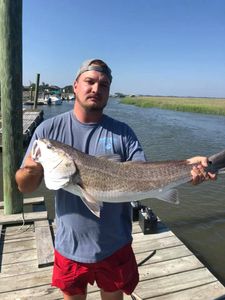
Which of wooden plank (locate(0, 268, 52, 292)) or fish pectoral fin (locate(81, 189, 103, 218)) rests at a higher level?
fish pectoral fin (locate(81, 189, 103, 218))

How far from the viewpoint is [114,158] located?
262 cm

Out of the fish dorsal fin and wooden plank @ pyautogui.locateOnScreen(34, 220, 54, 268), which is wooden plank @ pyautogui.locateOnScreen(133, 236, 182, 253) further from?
the fish dorsal fin

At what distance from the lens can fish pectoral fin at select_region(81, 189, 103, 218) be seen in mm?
2506

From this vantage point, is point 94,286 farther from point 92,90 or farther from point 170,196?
point 92,90

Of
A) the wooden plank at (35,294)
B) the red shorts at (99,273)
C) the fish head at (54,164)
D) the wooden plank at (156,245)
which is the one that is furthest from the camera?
the wooden plank at (156,245)

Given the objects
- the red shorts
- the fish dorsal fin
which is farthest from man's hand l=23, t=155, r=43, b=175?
the red shorts

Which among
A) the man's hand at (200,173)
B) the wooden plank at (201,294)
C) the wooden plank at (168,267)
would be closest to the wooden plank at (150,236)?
the wooden plank at (168,267)

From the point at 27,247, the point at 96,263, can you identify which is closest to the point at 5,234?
the point at 27,247

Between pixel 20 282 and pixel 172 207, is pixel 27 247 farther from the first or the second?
pixel 172 207

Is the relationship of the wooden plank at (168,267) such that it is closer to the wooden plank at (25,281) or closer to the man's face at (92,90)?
the wooden plank at (25,281)

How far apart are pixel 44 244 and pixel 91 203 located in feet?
8.97

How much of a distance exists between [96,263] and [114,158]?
0.86 meters

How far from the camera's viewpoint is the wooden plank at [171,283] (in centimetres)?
407

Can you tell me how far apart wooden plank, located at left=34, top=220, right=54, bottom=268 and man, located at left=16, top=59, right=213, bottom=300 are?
176cm
